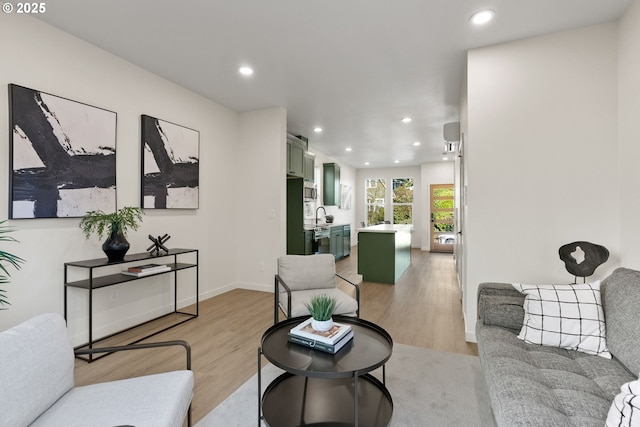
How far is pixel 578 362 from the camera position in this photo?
159 centimetres

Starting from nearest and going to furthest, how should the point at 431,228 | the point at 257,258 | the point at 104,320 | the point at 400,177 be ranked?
the point at 104,320
the point at 257,258
the point at 431,228
the point at 400,177

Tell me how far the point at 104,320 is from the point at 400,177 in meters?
8.87

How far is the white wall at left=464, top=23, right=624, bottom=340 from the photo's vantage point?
242 centimetres

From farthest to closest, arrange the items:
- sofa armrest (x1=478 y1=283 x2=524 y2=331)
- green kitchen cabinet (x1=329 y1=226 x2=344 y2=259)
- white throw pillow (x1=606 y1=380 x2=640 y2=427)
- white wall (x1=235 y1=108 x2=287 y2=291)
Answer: green kitchen cabinet (x1=329 y1=226 x2=344 y2=259), white wall (x1=235 y1=108 x2=287 y2=291), sofa armrest (x1=478 y1=283 x2=524 y2=331), white throw pillow (x1=606 y1=380 x2=640 y2=427)

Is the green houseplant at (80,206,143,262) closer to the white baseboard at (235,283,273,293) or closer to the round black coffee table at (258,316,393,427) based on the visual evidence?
the round black coffee table at (258,316,393,427)

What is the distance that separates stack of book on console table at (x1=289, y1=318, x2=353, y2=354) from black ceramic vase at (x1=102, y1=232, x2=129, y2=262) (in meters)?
1.89

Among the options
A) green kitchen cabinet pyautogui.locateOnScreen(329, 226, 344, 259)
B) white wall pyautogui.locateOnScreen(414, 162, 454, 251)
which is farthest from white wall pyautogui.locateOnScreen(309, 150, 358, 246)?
white wall pyautogui.locateOnScreen(414, 162, 454, 251)

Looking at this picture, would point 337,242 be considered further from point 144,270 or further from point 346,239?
point 144,270

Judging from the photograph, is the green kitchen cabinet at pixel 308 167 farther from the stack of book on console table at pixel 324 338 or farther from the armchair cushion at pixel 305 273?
the stack of book on console table at pixel 324 338

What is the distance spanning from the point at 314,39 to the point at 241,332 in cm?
288

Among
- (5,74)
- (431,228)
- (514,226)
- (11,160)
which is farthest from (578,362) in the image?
(431,228)

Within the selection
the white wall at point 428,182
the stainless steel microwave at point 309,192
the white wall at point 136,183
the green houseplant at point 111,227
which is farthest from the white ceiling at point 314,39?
the white wall at point 428,182

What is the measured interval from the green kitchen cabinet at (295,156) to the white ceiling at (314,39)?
986 millimetres

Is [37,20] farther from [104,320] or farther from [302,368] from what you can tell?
[302,368]
